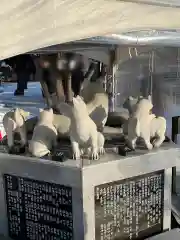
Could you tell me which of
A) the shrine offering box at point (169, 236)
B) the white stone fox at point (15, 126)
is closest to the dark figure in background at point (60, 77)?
the white stone fox at point (15, 126)

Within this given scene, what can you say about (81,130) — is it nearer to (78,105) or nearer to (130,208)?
(78,105)

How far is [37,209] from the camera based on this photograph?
3.05 ft

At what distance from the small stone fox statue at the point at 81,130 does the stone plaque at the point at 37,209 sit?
0.11 metres

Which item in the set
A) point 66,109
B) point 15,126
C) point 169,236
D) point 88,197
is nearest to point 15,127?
point 15,126

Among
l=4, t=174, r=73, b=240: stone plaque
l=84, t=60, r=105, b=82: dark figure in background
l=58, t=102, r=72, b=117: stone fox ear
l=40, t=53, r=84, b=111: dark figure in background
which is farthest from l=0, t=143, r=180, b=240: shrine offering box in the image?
l=84, t=60, r=105, b=82: dark figure in background

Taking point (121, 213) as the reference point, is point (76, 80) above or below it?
above

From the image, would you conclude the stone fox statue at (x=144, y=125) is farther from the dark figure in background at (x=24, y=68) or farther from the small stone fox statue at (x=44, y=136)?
the dark figure in background at (x=24, y=68)

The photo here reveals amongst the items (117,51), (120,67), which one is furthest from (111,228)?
(120,67)

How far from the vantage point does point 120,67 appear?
2.43 m

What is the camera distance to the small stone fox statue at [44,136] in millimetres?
904

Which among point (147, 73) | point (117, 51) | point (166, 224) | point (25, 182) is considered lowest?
point (166, 224)

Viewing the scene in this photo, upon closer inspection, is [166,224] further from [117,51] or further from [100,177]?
[117,51]

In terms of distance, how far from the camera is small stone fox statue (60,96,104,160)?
0.85m

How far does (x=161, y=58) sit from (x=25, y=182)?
1.89 metres
